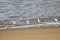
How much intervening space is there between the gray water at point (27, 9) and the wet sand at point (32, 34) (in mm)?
93

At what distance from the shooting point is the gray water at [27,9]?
86cm

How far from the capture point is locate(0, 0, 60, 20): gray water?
86 centimetres

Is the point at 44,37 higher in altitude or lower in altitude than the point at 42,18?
lower

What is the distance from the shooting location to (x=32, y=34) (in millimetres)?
875

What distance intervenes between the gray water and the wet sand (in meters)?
0.09

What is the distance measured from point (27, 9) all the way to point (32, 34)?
18 centimetres

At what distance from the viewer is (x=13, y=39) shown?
86 centimetres

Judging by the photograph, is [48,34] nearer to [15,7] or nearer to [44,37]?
[44,37]

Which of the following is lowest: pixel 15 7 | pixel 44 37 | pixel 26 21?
pixel 44 37

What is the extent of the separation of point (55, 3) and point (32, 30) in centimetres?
26

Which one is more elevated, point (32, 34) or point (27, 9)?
point (27, 9)

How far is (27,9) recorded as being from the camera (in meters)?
0.88

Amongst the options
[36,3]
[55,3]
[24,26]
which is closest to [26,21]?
[24,26]

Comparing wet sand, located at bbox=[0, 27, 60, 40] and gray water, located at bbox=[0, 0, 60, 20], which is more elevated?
gray water, located at bbox=[0, 0, 60, 20]
